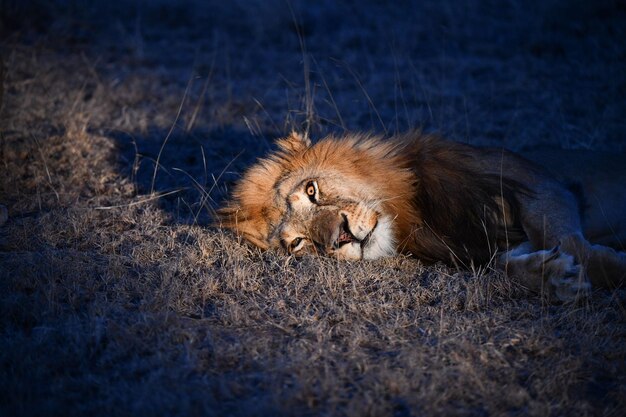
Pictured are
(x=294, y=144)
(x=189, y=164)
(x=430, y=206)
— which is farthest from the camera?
(x=189, y=164)

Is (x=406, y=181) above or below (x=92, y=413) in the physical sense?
above

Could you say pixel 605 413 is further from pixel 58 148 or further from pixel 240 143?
pixel 58 148

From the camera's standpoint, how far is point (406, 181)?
3752mm

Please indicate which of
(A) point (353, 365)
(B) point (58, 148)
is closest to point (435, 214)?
(A) point (353, 365)

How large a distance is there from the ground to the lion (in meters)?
0.11

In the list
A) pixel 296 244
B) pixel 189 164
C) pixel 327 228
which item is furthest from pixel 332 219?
pixel 189 164

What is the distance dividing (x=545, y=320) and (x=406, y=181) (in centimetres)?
109

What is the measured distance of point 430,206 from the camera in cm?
372

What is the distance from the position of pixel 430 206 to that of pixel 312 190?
64 cm

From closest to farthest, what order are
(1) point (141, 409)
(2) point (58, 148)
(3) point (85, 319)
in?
(1) point (141, 409) → (3) point (85, 319) → (2) point (58, 148)

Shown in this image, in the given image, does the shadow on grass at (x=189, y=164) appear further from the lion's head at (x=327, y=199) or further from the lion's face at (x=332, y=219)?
the lion's face at (x=332, y=219)

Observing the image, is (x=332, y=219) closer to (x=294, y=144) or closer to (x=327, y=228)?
(x=327, y=228)

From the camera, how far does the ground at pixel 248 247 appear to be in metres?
2.58

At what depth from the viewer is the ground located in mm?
2584
